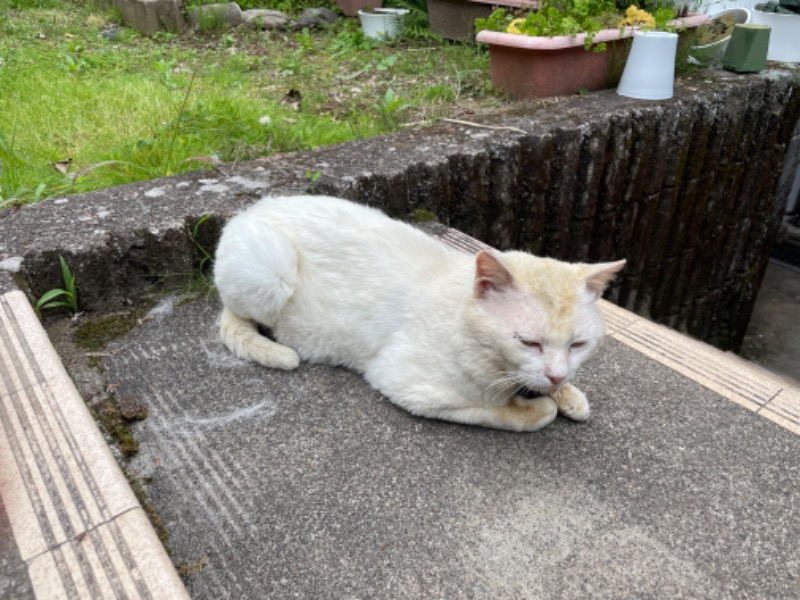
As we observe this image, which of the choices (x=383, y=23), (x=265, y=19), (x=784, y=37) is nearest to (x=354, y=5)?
(x=383, y=23)

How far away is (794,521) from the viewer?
1.72 m

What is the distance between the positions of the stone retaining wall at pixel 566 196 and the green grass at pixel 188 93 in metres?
0.52

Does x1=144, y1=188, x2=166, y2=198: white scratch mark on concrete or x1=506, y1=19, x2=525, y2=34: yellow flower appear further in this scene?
x1=506, y1=19, x2=525, y2=34: yellow flower

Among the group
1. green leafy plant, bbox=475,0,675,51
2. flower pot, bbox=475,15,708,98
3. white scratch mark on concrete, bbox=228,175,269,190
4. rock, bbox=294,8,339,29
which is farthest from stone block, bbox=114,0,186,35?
white scratch mark on concrete, bbox=228,175,269,190

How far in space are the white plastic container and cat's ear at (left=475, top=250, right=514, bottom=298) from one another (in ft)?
10.0

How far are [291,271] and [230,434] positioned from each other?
1.98 ft

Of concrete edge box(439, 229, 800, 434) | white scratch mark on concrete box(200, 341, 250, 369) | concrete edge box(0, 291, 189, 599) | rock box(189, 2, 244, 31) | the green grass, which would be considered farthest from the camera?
rock box(189, 2, 244, 31)

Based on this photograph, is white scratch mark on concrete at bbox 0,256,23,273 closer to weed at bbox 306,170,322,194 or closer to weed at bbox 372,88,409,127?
weed at bbox 306,170,322,194

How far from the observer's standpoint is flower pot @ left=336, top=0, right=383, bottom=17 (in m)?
7.32

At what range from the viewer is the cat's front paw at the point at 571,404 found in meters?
2.02

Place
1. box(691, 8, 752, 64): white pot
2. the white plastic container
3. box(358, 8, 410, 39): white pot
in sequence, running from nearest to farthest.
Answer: the white plastic container
box(691, 8, 752, 64): white pot
box(358, 8, 410, 39): white pot

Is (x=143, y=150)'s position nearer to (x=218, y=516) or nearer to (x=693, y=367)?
(x=218, y=516)

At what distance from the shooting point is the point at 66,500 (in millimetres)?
1469

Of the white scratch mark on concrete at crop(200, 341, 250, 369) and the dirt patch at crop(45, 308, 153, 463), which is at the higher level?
the dirt patch at crop(45, 308, 153, 463)
